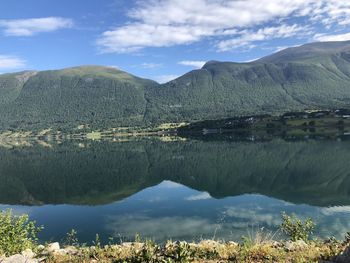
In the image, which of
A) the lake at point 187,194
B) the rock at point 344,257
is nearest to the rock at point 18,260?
the lake at point 187,194

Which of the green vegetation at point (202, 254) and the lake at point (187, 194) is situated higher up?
the green vegetation at point (202, 254)

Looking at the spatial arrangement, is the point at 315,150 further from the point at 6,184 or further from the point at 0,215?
the point at 0,215

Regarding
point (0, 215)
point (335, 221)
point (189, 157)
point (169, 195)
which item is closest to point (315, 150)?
point (189, 157)

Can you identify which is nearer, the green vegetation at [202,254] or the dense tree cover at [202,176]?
the green vegetation at [202,254]

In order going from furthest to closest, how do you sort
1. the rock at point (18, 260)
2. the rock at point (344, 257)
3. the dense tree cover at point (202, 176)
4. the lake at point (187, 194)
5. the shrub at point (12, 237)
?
the dense tree cover at point (202, 176) → the lake at point (187, 194) → the shrub at point (12, 237) → the rock at point (18, 260) → the rock at point (344, 257)

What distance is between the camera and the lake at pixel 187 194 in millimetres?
53406

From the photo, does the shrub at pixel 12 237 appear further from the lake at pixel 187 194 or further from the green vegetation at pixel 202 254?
the lake at pixel 187 194

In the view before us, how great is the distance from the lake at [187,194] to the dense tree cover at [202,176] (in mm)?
253

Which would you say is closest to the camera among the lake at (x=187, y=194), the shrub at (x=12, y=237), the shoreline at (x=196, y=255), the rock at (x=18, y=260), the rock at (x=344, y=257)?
the rock at (x=344, y=257)

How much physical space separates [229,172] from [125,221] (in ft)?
198

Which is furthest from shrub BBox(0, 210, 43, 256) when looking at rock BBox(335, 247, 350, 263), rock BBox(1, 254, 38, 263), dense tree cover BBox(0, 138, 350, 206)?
dense tree cover BBox(0, 138, 350, 206)

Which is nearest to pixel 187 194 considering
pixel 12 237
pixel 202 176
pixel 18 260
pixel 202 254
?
pixel 202 176

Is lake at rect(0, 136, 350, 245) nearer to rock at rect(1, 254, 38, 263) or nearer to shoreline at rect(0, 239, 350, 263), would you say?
shoreline at rect(0, 239, 350, 263)

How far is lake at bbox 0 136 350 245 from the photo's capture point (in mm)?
53406
